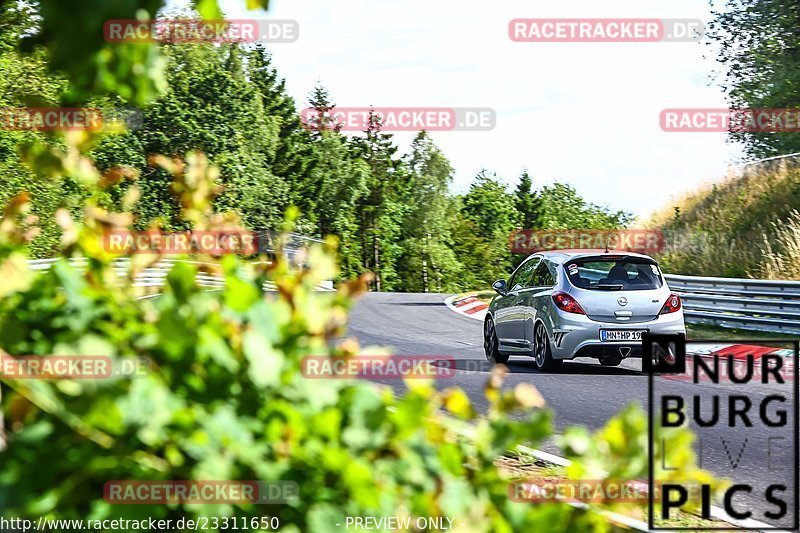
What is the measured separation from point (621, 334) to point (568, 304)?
2.65ft

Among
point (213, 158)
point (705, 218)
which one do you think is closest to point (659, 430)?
point (705, 218)

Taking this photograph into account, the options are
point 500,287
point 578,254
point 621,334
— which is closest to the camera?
point 621,334

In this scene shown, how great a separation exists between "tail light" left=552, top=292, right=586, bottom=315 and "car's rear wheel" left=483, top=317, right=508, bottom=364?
2336 mm

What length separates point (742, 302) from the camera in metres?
20.3

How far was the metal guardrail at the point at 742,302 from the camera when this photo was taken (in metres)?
18.8

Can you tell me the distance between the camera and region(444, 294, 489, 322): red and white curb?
27.8 m

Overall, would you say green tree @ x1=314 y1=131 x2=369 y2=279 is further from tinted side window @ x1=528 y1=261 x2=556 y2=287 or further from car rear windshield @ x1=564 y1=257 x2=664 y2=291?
car rear windshield @ x1=564 y1=257 x2=664 y2=291

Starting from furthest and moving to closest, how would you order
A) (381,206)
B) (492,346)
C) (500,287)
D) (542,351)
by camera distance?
(381,206)
(492,346)
(500,287)
(542,351)

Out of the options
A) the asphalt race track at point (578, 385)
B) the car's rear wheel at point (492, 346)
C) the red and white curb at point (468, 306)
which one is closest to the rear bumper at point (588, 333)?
the asphalt race track at point (578, 385)

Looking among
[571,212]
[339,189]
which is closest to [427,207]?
[339,189]

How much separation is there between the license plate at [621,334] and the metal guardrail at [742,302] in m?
6.25

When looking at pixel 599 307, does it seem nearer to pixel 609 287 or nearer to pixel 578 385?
pixel 609 287

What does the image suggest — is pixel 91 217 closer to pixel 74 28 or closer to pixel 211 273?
pixel 211 273

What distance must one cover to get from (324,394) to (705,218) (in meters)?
30.5
